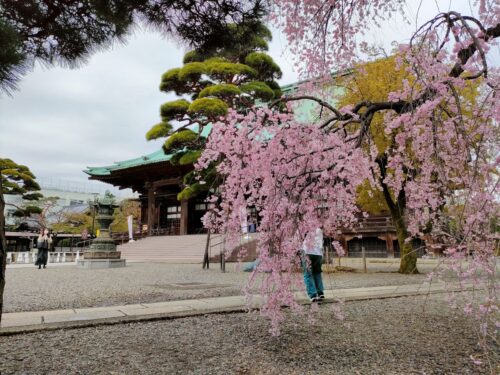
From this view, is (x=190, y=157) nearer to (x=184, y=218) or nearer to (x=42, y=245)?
(x=42, y=245)

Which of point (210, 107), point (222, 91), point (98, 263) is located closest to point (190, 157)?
point (210, 107)

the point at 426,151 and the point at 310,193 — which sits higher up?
the point at 426,151

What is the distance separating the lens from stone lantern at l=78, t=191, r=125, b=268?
14404mm

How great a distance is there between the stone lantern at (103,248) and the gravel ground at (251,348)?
10705 mm

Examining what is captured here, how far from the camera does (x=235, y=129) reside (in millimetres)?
4668

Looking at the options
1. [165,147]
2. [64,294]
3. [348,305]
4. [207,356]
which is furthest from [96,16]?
[165,147]

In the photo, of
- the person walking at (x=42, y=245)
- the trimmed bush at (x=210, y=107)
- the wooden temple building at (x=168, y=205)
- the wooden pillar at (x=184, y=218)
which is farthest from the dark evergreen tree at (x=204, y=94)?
the wooden pillar at (x=184, y=218)

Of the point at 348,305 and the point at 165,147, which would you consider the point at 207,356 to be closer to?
the point at 348,305

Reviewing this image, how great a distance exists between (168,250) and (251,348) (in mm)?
17247

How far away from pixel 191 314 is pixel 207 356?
1.74 m

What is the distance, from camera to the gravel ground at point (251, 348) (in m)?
3.12

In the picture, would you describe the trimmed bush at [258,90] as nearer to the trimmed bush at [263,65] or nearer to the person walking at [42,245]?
the trimmed bush at [263,65]

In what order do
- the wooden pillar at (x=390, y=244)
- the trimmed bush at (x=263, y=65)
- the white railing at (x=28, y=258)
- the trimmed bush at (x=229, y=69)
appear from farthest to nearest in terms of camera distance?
the wooden pillar at (x=390, y=244)
the white railing at (x=28, y=258)
the trimmed bush at (x=263, y=65)
the trimmed bush at (x=229, y=69)

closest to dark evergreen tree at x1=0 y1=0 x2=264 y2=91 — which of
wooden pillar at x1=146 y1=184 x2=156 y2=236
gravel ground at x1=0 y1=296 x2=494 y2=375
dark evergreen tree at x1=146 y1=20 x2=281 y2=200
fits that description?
gravel ground at x1=0 y1=296 x2=494 y2=375
